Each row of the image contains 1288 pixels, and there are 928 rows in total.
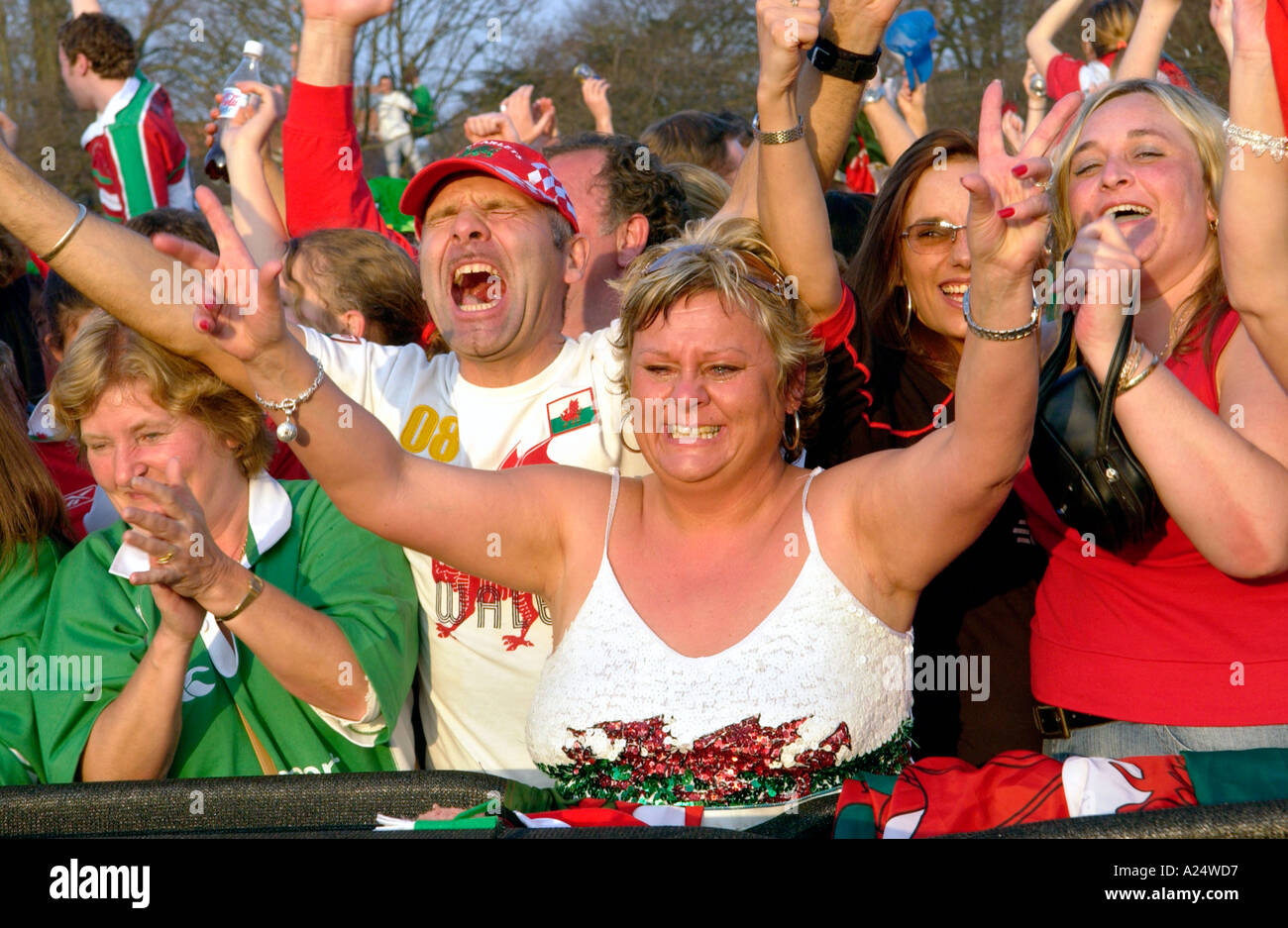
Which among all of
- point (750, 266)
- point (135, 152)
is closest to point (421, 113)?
point (135, 152)

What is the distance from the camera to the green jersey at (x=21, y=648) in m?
2.30

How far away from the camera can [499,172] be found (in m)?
2.81

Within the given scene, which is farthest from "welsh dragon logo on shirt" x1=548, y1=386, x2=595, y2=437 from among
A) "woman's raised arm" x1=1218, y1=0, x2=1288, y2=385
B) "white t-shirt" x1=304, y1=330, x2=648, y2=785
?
"woman's raised arm" x1=1218, y1=0, x2=1288, y2=385

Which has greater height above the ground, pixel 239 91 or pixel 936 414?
pixel 239 91

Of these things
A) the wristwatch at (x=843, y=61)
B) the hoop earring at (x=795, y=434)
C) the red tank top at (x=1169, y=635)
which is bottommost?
the red tank top at (x=1169, y=635)

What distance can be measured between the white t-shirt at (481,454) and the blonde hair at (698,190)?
3.19 ft

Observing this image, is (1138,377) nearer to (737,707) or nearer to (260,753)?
(737,707)

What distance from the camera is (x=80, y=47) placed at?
5965 mm

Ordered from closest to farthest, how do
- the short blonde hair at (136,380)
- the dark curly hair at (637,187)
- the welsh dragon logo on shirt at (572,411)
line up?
the short blonde hair at (136,380), the welsh dragon logo on shirt at (572,411), the dark curly hair at (637,187)

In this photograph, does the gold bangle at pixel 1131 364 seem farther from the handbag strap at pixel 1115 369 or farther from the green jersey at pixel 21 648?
the green jersey at pixel 21 648

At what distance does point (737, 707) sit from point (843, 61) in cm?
133

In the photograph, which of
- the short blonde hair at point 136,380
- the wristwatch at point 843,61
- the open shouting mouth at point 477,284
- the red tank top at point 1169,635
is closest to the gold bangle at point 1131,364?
the red tank top at point 1169,635

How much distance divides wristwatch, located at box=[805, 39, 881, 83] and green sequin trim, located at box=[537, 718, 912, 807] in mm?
1333
